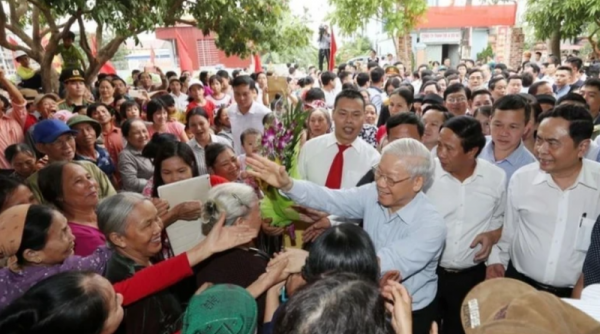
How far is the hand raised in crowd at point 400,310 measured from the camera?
1.30 m

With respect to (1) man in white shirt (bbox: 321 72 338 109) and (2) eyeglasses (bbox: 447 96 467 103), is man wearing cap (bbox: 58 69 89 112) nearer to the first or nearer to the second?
(1) man in white shirt (bbox: 321 72 338 109)

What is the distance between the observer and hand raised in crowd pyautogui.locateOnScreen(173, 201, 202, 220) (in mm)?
2523

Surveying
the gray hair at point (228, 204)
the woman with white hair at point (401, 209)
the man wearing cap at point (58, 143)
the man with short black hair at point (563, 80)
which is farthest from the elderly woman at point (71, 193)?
the man with short black hair at point (563, 80)

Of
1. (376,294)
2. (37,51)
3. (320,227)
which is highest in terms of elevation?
(37,51)

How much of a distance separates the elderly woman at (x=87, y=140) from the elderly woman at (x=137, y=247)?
1.88 m

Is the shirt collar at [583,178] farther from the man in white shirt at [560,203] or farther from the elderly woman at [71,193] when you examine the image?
the elderly woman at [71,193]

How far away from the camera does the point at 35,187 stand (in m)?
2.74

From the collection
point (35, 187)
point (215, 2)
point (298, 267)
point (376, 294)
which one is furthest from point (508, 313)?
point (215, 2)

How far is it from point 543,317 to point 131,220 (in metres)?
1.68

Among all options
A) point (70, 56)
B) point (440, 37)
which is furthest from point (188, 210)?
point (440, 37)

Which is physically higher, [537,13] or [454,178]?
[537,13]

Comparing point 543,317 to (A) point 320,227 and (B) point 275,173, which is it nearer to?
(B) point 275,173

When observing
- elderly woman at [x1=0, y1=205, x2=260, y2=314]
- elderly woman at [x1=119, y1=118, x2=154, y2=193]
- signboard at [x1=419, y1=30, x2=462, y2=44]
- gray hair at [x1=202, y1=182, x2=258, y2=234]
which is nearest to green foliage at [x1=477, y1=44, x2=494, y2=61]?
signboard at [x1=419, y1=30, x2=462, y2=44]

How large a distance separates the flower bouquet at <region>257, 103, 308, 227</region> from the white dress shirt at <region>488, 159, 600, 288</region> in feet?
4.34
